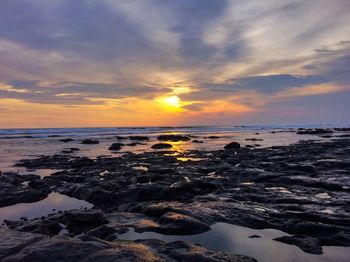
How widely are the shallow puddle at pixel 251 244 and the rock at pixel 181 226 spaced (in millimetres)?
175

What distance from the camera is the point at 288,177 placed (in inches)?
606

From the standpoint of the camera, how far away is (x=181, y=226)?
8.78 meters

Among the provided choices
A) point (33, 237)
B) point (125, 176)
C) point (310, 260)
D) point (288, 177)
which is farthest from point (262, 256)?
point (125, 176)

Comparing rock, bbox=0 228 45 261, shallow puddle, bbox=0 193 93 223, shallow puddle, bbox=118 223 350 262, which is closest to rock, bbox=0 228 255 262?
rock, bbox=0 228 45 261

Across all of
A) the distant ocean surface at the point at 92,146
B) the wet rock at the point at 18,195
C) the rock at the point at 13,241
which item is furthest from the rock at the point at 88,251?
the distant ocean surface at the point at 92,146

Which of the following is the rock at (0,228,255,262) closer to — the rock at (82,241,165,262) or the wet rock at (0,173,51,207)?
the rock at (82,241,165,262)

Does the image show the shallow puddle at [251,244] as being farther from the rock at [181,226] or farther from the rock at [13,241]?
the rock at [13,241]

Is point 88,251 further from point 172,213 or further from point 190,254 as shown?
point 172,213

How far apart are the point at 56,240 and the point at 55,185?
964cm

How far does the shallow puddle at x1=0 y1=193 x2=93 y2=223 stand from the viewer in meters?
11.1

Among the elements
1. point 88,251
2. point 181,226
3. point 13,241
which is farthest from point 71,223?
point 88,251

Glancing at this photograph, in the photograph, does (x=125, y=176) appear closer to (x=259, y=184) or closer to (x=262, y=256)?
(x=259, y=184)

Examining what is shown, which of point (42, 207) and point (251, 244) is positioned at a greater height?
point (251, 244)

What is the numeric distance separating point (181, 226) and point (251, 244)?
1.72m
